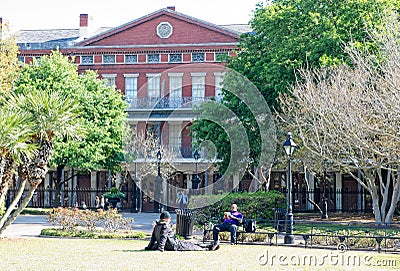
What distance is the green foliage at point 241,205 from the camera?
27.5m

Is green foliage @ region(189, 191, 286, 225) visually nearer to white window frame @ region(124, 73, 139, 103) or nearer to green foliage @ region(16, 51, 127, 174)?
green foliage @ region(16, 51, 127, 174)

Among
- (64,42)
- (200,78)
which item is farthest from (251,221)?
(64,42)

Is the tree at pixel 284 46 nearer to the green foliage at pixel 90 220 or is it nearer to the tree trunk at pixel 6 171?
the green foliage at pixel 90 220

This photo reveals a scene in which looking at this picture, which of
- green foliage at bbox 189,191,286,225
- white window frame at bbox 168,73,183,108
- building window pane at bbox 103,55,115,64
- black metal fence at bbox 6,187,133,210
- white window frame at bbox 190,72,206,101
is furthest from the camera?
building window pane at bbox 103,55,115,64

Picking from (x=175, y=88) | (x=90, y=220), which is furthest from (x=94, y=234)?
(x=175, y=88)

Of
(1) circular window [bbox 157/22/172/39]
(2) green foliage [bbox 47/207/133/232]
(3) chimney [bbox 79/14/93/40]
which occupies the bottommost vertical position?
(2) green foliage [bbox 47/207/133/232]

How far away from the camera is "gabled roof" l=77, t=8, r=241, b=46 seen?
4991 centimetres

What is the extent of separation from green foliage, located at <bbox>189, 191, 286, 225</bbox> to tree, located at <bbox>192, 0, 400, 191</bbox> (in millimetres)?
5764

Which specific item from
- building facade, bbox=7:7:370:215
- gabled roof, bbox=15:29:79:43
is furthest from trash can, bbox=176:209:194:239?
gabled roof, bbox=15:29:79:43

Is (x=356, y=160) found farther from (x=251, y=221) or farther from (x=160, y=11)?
(x=160, y=11)

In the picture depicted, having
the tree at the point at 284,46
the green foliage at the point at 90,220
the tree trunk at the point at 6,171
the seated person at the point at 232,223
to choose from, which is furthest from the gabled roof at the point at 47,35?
the seated person at the point at 232,223

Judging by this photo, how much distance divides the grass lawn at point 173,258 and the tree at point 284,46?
39.1 feet

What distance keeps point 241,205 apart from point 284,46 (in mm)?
8711

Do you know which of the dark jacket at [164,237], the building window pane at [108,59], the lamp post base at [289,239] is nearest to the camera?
the dark jacket at [164,237]
